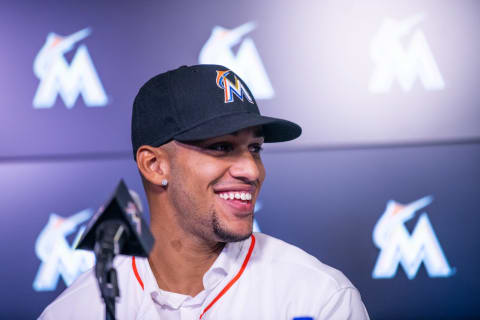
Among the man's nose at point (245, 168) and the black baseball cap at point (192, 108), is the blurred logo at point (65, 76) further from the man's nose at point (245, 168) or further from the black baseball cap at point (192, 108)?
the man's nose at point (245, 168)

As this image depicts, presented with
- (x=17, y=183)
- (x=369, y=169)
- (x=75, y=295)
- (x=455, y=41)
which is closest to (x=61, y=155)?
(x=17, y=183)

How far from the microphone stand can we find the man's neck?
56 cm

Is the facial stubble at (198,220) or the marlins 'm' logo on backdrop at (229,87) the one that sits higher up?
the marlins 'm' logo on backdrop at (229,87)

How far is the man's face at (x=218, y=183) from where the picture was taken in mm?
1260

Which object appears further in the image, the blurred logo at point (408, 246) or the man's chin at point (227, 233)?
the blurred logo at point (408, 246)

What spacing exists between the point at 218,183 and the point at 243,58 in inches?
37.3

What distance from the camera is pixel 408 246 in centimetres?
200

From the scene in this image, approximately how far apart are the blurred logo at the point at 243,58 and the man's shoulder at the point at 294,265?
0.84 metres

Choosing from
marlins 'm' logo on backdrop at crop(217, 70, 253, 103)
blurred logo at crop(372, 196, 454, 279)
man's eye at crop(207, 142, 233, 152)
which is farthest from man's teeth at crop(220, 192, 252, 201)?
blurred logo at crop(372, 196, 454, 279)

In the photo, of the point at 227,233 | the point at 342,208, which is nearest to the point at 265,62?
the point at 342,208

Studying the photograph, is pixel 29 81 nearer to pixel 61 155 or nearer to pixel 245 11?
pixel 61 155

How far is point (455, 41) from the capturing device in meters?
2.06

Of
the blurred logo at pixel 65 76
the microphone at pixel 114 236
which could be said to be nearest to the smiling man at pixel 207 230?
the microphone at pixel 114 236

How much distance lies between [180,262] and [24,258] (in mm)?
1014
